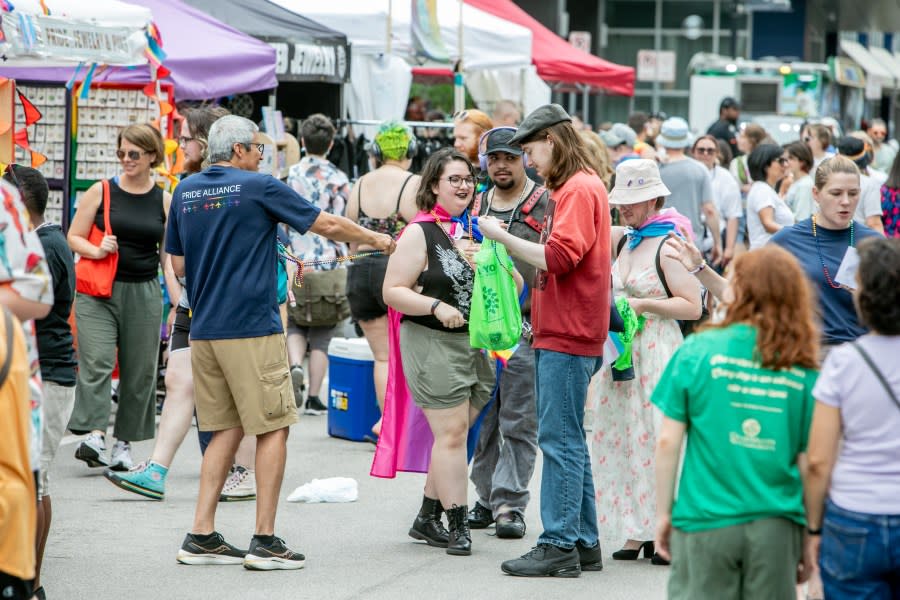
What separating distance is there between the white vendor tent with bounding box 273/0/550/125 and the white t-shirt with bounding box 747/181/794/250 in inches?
179

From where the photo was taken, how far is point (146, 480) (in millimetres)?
7645

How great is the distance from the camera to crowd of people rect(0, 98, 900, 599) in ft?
12.7

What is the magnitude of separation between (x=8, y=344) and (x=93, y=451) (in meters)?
4.88

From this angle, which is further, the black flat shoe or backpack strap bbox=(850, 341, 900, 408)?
the black flat shoe

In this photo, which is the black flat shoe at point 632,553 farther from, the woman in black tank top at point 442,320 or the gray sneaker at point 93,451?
the gray sneaker at point 93,451

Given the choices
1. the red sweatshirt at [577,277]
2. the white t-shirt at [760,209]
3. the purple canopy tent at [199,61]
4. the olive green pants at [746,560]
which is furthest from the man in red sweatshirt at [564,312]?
the white t-shirt at [760,209]

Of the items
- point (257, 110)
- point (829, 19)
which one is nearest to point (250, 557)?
point (257, 110)

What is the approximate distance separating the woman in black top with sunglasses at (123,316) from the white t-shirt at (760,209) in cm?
526

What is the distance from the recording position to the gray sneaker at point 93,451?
8.42 m

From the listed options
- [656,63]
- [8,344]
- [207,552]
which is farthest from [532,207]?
[656,63]

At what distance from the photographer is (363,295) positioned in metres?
9.45

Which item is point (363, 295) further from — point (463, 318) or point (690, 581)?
point (690, 581)

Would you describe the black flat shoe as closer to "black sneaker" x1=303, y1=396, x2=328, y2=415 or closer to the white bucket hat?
the white bucket hat

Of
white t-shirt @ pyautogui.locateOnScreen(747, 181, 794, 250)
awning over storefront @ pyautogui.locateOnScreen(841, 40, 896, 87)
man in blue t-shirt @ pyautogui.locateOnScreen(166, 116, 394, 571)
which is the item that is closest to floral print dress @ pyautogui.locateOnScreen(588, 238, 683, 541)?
man in blue t-shirt @ pyautogui.locateOnScreen(166, 116, 394, 571)
